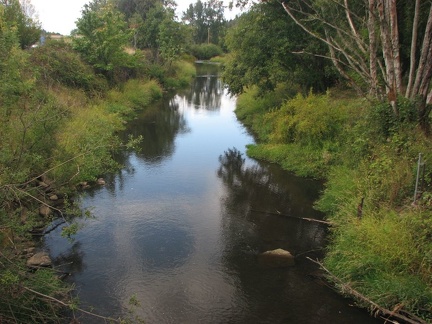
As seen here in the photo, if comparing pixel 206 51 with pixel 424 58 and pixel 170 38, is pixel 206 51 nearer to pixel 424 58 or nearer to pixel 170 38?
pixel 170 38

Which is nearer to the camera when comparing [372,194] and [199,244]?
[372,194]

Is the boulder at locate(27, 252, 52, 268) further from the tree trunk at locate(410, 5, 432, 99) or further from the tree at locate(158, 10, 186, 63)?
the tree at locate(158, 10, 186, 63)

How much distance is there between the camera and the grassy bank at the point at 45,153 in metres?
6.93

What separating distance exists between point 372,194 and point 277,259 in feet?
9.73

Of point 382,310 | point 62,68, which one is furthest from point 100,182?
point 62,68

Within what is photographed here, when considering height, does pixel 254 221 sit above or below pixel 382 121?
below

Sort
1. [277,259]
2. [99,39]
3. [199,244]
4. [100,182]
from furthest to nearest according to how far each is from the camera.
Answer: [99,39] → [100,182] → [199,244] → [277,259]

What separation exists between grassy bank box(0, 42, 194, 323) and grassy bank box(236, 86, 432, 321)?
5797mm

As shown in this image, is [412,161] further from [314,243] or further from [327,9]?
[327,9]

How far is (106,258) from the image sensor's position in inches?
389

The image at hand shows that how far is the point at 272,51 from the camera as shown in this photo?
19938mm

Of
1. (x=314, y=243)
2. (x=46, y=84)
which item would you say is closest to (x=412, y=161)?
(x=314, y=243)

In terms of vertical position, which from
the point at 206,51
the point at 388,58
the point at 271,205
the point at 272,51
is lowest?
the point at 271,205

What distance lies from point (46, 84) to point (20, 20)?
32.8 ft
